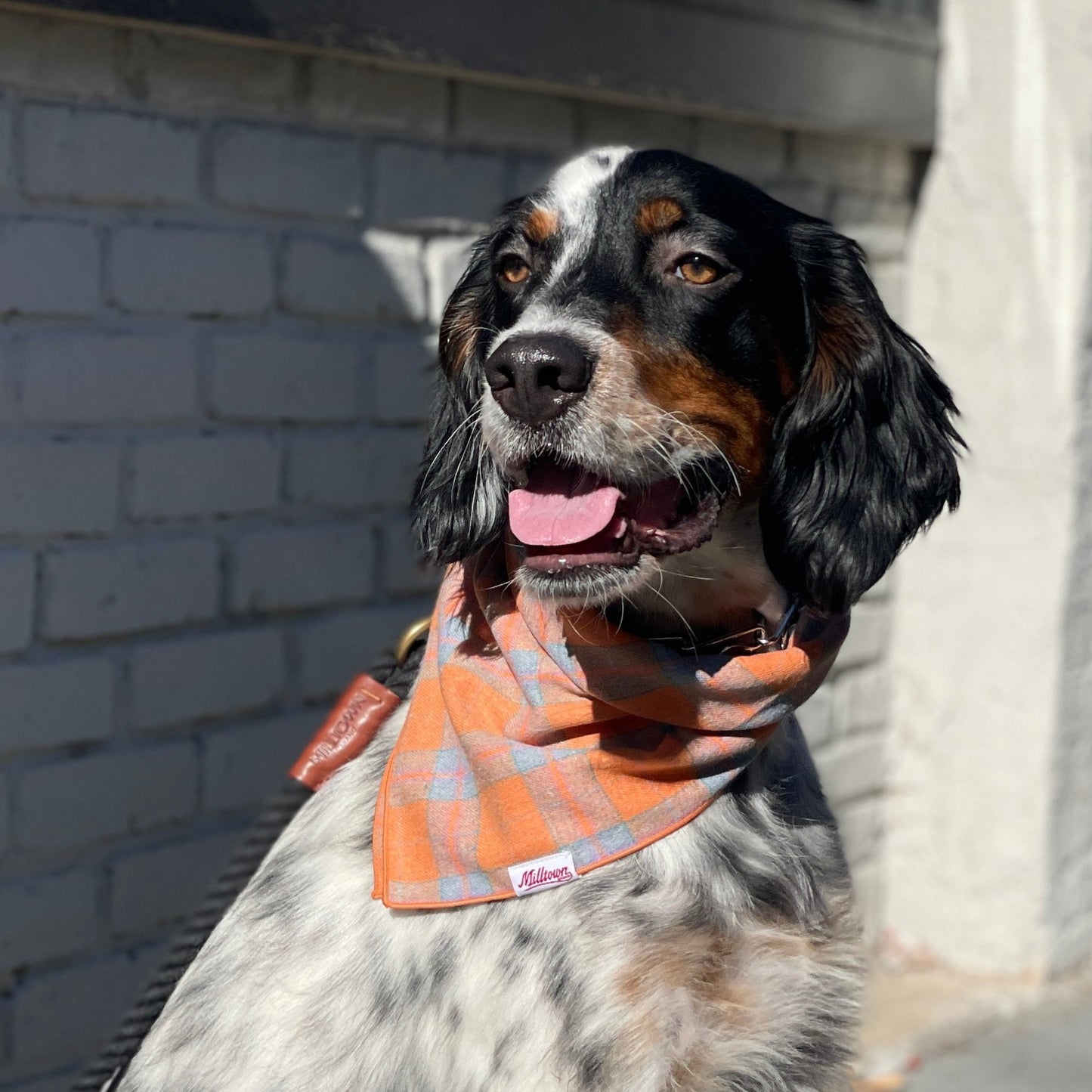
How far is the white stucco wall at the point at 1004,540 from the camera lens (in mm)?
3807

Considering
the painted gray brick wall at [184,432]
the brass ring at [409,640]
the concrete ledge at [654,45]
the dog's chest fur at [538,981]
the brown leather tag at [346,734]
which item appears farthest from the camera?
the concrete ledge at [654,45]

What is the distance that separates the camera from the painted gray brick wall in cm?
257

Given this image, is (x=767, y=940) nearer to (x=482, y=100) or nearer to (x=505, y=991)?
(x=505, y=991)

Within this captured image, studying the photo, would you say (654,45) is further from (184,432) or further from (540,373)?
(540,373)

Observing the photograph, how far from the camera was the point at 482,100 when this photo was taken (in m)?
3.21

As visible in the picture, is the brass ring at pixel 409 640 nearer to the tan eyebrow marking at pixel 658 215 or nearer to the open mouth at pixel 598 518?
the open mouth at pixel 598 518

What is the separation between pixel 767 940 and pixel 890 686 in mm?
2428

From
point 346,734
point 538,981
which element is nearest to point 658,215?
point 346,734

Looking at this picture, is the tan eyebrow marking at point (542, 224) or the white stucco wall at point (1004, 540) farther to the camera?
the white stucco wall at point (1004, 540)

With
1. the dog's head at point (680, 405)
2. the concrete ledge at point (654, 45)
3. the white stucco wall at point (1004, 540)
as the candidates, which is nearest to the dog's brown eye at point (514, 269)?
the dog's head at point (680, 405)

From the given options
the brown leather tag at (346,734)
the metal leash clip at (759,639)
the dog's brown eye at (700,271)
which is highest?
the dog's brown eye at (700,271)

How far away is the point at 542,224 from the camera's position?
2166 millimetres

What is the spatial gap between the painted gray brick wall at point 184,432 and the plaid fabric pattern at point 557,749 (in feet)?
3.13

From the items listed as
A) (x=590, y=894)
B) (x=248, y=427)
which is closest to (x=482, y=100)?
(x=248, y=427)
